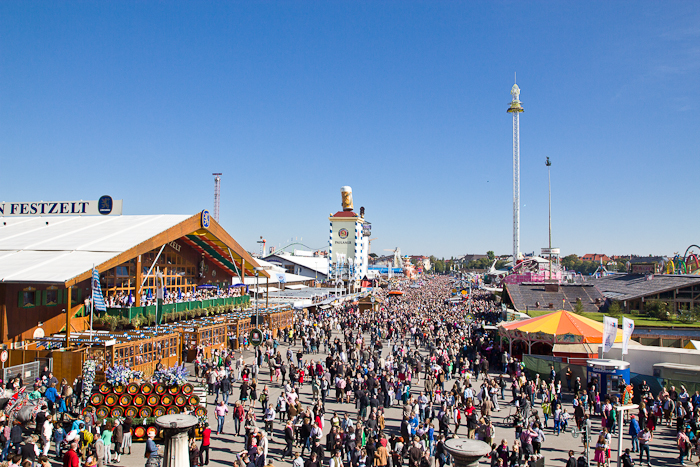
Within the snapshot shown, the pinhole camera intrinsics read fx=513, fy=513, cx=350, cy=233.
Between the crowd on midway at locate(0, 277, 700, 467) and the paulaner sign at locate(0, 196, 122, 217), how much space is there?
1272 cm

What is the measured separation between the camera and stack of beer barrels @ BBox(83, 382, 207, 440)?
13578 millimetres


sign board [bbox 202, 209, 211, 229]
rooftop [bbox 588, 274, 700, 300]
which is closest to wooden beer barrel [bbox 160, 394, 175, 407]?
sign board [bbox 202, 209, 211, 229]

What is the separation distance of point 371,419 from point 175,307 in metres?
15.5

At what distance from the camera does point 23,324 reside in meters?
20.7

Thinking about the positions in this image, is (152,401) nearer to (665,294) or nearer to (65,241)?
(65,241)

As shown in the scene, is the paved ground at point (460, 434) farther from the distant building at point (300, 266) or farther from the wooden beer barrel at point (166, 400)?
the distant building at point (300, 266)

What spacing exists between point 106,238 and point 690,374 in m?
24.1

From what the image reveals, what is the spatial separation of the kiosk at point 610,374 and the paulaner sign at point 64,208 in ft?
85.4

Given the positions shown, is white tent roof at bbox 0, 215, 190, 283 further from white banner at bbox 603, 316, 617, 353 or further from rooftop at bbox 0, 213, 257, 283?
white banner at bbox 603, 316, 617, 353

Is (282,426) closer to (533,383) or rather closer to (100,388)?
(100,388)

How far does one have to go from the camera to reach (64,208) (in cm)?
3070

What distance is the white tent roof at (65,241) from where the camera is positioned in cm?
1972

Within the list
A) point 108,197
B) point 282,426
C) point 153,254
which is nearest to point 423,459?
point 282,426

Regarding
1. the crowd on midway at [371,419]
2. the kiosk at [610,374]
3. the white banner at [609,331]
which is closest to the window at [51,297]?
the crowd on midway at [371,419]
